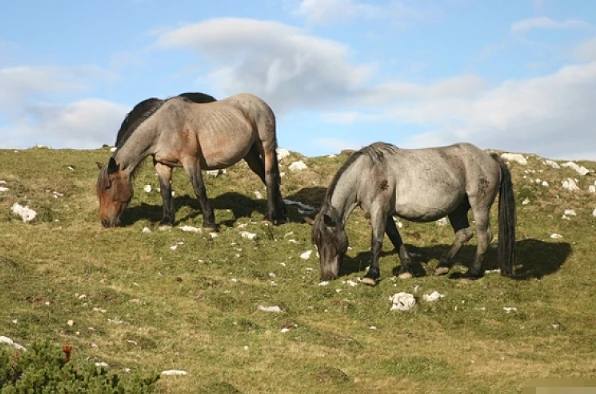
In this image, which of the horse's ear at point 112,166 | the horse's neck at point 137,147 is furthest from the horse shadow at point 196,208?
the horse's neck at point 137,147

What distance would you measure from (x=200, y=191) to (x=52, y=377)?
13789 millimetres

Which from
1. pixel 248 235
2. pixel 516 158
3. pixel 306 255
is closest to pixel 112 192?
pixel 248 235

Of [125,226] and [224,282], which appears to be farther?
[125,226]

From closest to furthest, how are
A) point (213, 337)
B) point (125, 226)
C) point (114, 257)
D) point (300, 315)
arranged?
point (213, 337) → point (300, 315) → point (114, 257) → point (125, 226)

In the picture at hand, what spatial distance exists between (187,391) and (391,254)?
1063 cm

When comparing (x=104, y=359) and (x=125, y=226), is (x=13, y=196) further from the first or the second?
(x=104, y=359)

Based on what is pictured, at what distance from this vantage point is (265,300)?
17891 mm

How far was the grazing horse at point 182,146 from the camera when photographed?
2277 centimetres

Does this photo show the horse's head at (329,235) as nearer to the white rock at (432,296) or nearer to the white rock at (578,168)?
the white rock at (432,296)

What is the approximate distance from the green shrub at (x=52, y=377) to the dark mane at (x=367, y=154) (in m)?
10.3

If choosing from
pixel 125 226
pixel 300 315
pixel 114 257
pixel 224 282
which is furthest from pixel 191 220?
pixel 300 315

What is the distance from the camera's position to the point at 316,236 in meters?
19.1

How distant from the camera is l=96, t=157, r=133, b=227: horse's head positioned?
2267 centimetres

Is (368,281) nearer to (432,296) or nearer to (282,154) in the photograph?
(432,296)
